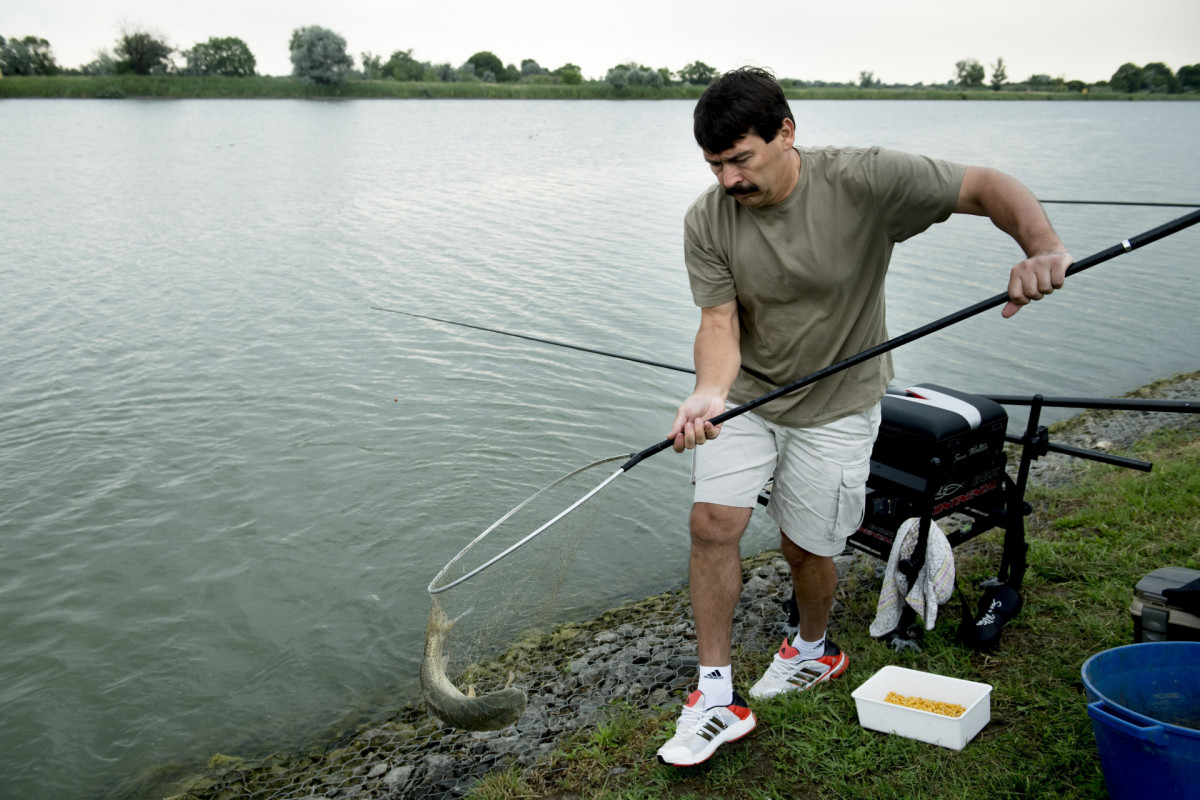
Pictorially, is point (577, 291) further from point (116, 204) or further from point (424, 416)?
point (116, 204)

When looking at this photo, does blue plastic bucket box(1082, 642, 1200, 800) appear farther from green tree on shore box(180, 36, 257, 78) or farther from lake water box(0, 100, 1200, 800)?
green tree on shore box(180, 36, 257, 78)

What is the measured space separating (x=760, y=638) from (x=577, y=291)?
8116mm

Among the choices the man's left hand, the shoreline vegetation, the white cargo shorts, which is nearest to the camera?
the man's left hand

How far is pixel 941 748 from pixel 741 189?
1.86 meters

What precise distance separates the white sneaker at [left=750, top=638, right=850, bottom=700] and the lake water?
196cm

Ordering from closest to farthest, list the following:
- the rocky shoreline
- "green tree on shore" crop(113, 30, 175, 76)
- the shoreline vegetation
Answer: the rocky shoreline
the shoreline vegetation
"green tree on shore" crop(113, 30, 175, 76)

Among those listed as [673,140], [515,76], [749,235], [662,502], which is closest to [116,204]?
[662,502]

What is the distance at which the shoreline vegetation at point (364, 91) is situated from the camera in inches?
2144

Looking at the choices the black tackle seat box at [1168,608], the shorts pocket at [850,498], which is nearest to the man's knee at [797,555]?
the shorts pocket at [850,498]

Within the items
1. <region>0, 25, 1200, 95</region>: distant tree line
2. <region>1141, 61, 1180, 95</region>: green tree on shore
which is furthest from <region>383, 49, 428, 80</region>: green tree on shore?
<region>1141, 61, 1180, 95</region>: green tree on shore

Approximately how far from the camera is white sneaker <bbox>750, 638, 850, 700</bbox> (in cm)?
324

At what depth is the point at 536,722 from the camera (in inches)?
145

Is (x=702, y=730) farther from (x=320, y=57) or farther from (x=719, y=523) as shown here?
(x=320, y=57)

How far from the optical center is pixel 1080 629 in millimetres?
3389
